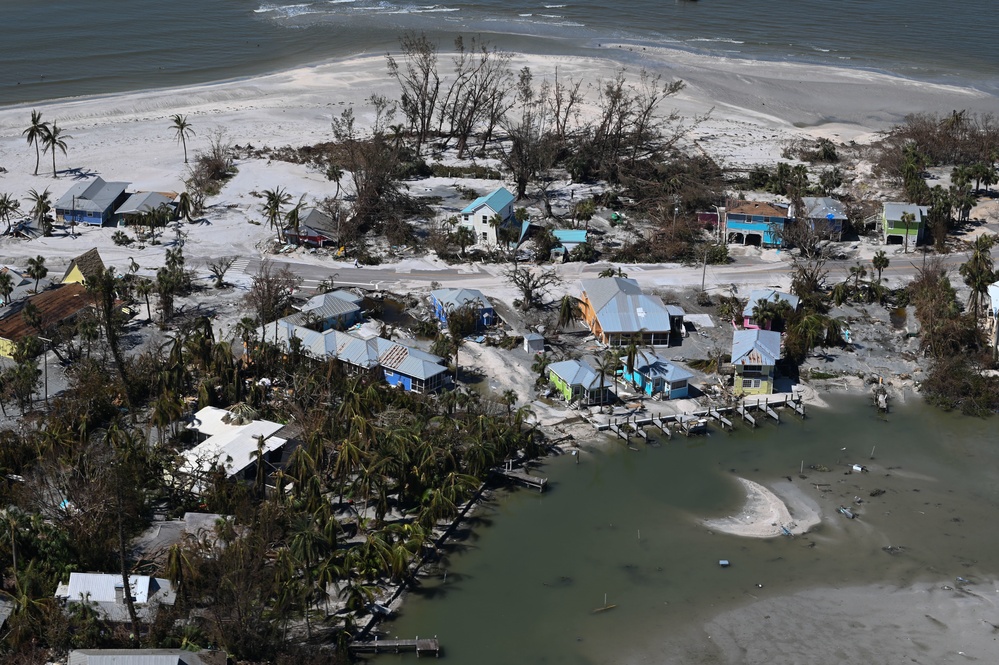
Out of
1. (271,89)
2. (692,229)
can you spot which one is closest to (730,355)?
(692,229)

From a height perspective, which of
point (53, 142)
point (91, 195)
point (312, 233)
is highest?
point (53, 142)

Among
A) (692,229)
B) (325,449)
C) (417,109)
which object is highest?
(417,109)

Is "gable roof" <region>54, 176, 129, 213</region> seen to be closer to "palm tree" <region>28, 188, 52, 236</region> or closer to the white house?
"palm tree" <region>28, 188, 52, 236</region>

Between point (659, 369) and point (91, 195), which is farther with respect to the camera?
point (91, 195)

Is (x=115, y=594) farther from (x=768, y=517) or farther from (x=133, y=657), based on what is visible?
(x=768, y=517)

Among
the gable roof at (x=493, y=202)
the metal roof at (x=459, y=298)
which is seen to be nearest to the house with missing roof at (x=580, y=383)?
the metal roof at (x=459, y=298)

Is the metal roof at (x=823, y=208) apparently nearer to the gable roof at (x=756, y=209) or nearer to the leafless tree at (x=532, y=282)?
the gable roof at (x=756, y=209)

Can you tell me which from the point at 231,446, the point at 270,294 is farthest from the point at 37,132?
the point at 231,446

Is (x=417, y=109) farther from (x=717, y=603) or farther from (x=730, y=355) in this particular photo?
(x=717, y=603)
